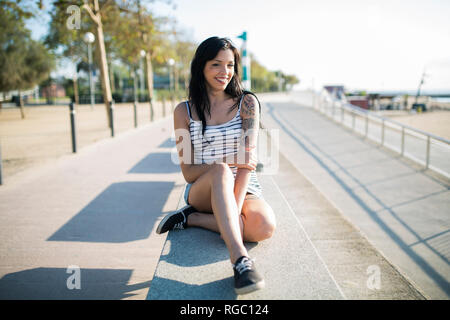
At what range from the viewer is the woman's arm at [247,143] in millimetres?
2457

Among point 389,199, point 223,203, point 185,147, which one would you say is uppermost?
point 185,147

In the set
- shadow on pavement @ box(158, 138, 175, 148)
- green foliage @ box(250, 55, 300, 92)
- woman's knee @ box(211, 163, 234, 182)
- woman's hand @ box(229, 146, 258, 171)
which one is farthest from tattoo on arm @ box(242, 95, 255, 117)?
green foliage @ box(250, 55, 300, 92)

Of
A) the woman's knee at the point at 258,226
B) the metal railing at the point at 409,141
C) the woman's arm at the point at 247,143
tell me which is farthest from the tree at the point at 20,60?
the woman's knee at the point at 258,226

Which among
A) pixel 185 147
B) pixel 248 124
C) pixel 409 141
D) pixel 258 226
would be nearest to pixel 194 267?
pixel 258 226

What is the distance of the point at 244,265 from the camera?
1.83 metres

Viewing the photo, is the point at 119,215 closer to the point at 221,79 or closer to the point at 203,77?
the point at 203,77

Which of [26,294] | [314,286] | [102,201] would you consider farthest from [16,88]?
[314,286]

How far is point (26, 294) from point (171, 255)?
1182 millimetres

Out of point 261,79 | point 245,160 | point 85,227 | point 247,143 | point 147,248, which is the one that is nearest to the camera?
point 245,160

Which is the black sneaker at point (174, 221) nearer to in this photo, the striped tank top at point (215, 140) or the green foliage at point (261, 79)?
the striped tank top at point (215, 140)

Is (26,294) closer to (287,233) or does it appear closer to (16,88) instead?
(287,233)

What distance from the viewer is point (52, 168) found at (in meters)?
6.43

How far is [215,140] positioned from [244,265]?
3.83ft

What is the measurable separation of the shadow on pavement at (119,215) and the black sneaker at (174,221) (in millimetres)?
1089
